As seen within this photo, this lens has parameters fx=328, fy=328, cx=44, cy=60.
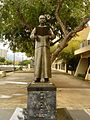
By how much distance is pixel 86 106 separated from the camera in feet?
46.9

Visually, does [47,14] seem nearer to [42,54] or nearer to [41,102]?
[42,54]

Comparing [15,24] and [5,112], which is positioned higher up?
[15,24]

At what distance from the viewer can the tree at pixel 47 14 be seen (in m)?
22.1

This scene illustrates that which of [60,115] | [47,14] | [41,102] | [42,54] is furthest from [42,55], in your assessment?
[47,14]

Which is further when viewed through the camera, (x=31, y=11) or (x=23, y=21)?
(x=31, y=11)

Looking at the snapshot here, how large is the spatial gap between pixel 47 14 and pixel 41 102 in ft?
63.0

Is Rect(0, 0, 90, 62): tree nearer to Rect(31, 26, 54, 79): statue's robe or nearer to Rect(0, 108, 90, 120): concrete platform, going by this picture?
Rect(0, 108, 90, 120): concrete platform

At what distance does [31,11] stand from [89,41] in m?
10.7

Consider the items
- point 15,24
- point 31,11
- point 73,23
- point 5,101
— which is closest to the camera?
point 5,101

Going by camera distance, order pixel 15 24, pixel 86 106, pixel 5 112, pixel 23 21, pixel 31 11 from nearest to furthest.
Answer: pixel 5 112, pixel 86 106, pixel 23 21, pixel 31 11, pixel 15 24

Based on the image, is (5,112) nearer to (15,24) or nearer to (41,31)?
(41,31)

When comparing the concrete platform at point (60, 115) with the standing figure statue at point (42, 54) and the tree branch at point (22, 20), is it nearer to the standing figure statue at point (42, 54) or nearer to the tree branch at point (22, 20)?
the standing figure statue at point (42, 54)

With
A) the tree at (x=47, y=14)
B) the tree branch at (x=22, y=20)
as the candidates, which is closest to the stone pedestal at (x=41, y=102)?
the tree at (x=47, y=14)

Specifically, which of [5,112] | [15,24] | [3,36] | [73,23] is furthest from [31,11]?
[5,112]
